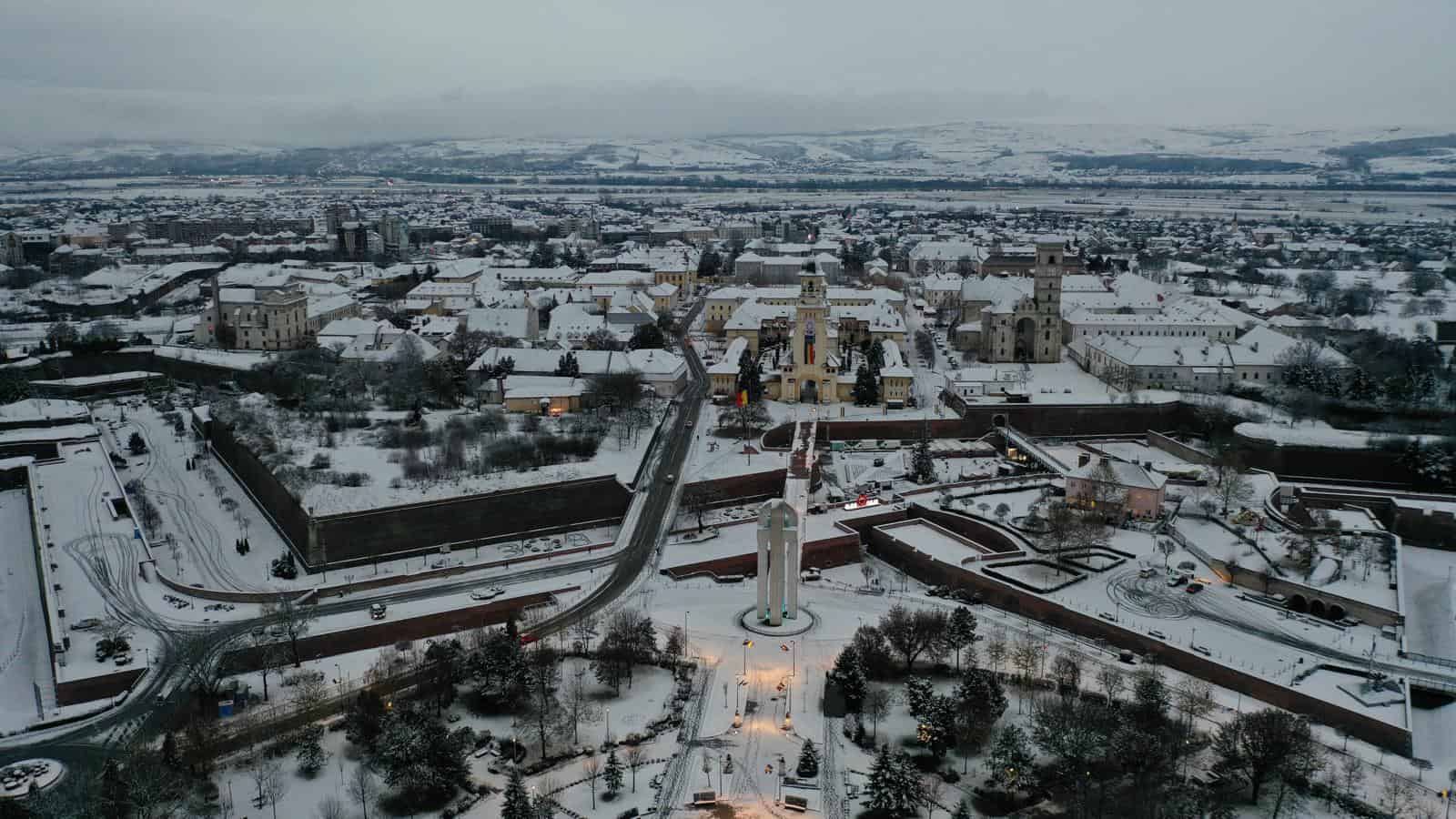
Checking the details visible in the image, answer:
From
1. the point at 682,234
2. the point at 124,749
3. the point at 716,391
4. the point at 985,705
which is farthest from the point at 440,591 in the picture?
the point at 682,234

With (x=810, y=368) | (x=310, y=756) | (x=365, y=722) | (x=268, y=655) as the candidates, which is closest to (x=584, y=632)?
(x=365, y=722)

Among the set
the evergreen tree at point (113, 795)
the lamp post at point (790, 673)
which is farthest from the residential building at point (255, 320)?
the evergreen tree at point (113, 795)

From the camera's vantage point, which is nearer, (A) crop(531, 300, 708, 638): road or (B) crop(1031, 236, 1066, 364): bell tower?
(A) crop(531, 300, 708, 638): road

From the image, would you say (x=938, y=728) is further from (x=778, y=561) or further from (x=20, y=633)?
(x=20, y=633)

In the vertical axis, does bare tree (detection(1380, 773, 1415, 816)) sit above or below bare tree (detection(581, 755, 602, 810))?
above

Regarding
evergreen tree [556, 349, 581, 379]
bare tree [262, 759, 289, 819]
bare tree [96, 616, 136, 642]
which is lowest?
bare tree [262, 759, 289, 819]

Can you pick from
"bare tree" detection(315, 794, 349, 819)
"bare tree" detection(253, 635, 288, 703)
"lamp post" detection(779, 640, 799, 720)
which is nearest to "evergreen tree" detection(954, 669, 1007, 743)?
"lamp post" detection(779, 640, 799, 720)

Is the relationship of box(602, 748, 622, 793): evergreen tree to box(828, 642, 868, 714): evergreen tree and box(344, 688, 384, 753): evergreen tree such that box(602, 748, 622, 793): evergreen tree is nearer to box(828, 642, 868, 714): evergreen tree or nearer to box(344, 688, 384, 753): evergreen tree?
box(344, 688, 384, 753): evergreen tree

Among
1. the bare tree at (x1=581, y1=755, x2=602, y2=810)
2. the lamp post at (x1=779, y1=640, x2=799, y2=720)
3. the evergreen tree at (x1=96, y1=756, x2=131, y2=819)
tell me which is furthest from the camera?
the lamp post at (x1=779, y1=640, x2=799, y2=720)

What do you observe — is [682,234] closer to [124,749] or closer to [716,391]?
[716,391]
